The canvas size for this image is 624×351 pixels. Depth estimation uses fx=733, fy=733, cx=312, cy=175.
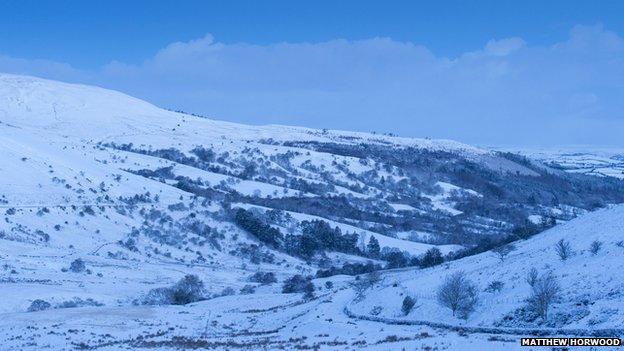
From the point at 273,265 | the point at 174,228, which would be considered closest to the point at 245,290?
the point at 273,265

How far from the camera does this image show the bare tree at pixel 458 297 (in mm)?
35906

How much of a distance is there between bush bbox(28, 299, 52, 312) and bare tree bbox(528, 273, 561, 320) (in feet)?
104

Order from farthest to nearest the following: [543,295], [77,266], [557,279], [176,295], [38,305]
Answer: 1. [77,266]
2. [176,295]
3. [38,305]
4. [557,279]
5. [543,295]

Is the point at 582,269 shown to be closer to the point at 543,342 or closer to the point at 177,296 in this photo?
the point at 543,342

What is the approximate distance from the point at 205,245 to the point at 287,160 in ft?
168

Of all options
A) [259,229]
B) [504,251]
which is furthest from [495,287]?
[259,229]

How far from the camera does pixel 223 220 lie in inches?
3408

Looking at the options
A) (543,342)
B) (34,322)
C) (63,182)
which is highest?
(63,182)

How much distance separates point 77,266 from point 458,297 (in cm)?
3840

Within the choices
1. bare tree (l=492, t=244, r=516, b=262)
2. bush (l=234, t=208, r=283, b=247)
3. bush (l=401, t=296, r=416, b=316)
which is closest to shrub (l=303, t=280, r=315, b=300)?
bare tree (l=492, t=244, r=516, b=262)

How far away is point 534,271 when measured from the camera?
3628cm

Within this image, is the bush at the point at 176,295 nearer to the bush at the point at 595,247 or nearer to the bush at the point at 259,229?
the bush at the point at 259,229

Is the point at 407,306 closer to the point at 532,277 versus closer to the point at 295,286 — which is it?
the point at 532,277

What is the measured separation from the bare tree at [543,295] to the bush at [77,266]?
137 ft
